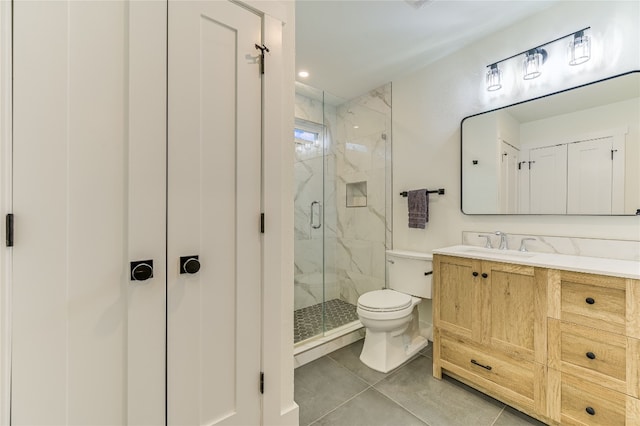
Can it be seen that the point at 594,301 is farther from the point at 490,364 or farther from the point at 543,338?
the point at 490,364

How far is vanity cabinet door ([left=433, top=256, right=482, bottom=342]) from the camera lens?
5.48 ft

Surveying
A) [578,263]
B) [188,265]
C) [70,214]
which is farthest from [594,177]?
[70,214]

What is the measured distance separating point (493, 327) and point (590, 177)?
43.9 inches

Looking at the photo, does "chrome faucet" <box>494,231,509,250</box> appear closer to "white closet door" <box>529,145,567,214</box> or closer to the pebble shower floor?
"white closet door" <box>529,145,567,214</box>

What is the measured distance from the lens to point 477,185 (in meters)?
2.11

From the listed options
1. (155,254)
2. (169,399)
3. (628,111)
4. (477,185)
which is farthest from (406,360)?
(628,111)

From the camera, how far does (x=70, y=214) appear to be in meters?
0.84

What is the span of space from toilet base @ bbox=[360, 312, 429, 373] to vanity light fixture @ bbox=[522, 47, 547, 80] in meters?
2.13

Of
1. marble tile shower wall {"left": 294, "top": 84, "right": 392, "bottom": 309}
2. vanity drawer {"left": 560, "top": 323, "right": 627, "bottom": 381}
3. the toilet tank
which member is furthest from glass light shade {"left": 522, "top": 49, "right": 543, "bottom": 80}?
vanity drawer {"left": 560, "top": 323, "right": 627, "bottom": 381}

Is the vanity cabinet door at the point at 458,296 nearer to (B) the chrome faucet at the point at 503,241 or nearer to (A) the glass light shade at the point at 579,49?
(B) the chrome faucet at the point at 503,241

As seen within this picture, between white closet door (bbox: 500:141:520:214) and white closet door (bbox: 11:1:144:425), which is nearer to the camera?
white closet door (bbox: 11:1:144:425)

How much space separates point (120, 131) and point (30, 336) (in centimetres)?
70

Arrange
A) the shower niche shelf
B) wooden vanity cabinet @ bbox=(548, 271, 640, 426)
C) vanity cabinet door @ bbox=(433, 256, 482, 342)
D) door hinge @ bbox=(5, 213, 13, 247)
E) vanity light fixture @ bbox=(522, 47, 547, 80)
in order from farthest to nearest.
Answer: the shower niche shelf < vanity light fixture @ bbox=(522, 47, 547, 80) < vanity cabinet door @ bbox=(433, 256, 482, 342) < wooden vanity cabinet @ bbox=(548, 271, 640, 426) < door hinge @ bbox=(5, 213, 13, 247)

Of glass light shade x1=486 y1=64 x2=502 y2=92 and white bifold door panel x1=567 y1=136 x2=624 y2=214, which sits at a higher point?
glass light shade x1=486 y1=64 x2=502 y2=92
